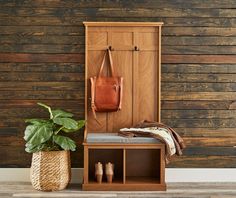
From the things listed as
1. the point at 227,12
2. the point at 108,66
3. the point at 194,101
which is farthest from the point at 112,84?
the point at 227,12

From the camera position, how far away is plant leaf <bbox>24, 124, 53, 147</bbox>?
390cm

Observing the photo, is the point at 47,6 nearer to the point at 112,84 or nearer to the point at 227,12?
the point at 112,84

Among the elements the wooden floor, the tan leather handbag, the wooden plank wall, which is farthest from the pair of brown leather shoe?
the tan leather handbag

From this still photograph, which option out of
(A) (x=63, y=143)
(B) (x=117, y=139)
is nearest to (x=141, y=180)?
(B) (x=117, y=139)

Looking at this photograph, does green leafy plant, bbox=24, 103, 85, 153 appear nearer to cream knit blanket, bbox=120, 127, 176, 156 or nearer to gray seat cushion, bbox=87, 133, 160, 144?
gray seat cushion, bbox=87, 133, 160, 144

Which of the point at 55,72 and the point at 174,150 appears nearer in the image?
the point at 174,150

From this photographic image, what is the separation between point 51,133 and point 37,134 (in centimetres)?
14

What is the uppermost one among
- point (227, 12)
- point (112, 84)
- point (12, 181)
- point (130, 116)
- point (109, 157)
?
point (227, 12)

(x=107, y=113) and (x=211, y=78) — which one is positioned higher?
(x=211, y=78)

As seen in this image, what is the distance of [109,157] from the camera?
14.6ft

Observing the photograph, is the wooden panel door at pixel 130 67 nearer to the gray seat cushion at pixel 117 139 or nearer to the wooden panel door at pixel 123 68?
the wooden panel door at pixel 123 68

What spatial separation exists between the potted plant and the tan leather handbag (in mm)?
375

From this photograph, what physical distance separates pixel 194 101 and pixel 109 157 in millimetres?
1105

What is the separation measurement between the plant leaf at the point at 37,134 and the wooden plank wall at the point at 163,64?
0.51 meters
